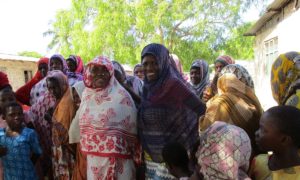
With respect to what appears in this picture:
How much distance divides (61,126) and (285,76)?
2165 mm

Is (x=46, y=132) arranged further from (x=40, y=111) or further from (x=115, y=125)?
(x=115, y=125)

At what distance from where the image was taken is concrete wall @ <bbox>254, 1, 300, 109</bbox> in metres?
9.15

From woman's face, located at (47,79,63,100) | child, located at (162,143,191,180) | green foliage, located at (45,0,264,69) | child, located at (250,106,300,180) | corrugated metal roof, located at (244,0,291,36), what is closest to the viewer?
child, located at (250,106,300,180)

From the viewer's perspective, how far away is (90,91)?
9.59 feet

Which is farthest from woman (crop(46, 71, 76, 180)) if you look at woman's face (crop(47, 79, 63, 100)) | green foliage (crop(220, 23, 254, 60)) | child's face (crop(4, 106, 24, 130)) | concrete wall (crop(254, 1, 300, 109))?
green foliage (crop(220, 23, 254, 60))

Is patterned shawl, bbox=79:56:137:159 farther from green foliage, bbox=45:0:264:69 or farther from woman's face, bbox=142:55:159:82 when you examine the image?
green foliage, bbox=45:0:264:69

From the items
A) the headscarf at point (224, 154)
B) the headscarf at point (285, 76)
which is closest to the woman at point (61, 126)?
the headscarf at point (224, 154)

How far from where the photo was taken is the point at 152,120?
2.61 metres

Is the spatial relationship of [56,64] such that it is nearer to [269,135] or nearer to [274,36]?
[269,135]

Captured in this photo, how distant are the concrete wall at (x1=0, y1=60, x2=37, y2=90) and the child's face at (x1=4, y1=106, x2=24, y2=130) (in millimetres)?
14608

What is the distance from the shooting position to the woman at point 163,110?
255cm

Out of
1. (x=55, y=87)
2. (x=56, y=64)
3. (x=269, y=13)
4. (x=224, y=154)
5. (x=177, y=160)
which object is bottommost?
(x=177, y=160)

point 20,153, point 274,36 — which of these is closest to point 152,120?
point 20,153

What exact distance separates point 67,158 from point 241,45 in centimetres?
1417
